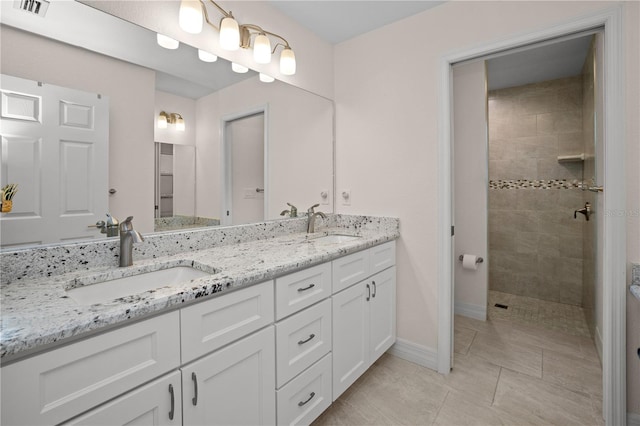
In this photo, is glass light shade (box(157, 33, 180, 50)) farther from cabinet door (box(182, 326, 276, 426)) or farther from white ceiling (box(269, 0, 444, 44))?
cabinet door (box(182, 326, 276, 426))

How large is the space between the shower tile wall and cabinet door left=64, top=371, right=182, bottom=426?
3.61m

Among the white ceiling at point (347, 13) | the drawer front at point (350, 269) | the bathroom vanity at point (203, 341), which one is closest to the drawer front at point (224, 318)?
the bathroom vanity at point (203, 341)

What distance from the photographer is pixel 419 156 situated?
6.67 ft

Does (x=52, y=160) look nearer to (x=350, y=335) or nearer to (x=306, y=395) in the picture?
(x=306, y=395)

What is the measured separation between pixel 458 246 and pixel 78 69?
116 inches

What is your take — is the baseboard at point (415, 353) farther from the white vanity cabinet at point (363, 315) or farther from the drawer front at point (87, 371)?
the drawer front at point (87, 371)

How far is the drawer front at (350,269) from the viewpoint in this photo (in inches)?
60.7

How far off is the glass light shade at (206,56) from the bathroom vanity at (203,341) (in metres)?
0.92

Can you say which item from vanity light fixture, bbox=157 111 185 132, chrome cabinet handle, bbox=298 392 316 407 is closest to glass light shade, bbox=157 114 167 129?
vanity light fixture, bbox=157 111 185 132

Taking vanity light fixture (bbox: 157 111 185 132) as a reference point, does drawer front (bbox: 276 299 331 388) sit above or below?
below

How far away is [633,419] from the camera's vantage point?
1439 millimetres

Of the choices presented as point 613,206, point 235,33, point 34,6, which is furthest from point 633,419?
point 34,6

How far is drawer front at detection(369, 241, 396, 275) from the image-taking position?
1.87 metres

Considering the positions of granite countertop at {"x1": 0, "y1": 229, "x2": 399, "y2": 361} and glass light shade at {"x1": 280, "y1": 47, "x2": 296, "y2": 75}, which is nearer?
granite countertop at {"x1": 0, "y1": 229, "x2": 399, "y2": 361}
